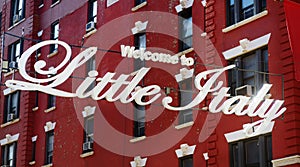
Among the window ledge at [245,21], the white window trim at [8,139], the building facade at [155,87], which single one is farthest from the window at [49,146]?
the window ledge at [245,21]

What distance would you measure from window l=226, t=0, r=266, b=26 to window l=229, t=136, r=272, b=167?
463 centimetres

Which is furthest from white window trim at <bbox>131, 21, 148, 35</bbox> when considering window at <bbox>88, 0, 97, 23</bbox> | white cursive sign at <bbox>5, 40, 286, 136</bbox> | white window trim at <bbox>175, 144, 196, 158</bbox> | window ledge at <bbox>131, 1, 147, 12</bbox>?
white cursive sign at <bbox>5, 40, 286, 136</bbox>

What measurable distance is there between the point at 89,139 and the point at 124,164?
11.5 feet

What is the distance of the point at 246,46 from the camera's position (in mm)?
24688

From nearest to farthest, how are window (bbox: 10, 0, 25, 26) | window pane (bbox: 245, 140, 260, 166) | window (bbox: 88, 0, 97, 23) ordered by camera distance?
window pane (bbox: 245, 140, 260, 166) → window (bbox: 88, 0, 97, 23) → window (bbox: 10, 0, 25, 26)

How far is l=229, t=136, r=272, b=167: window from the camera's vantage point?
23.4 meters

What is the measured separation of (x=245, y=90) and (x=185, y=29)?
18.5 feet

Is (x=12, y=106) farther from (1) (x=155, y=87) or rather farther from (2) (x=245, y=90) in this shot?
(1) (x=155, y=87)

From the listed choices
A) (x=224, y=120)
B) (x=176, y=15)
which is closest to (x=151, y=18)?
(x=176, y=15)

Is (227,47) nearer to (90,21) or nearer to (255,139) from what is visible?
(255,139)

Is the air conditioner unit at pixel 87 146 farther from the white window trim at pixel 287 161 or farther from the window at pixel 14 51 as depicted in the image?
the white window trim at pixel 287 161

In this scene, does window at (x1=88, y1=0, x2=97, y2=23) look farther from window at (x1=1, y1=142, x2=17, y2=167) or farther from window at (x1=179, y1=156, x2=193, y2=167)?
window at (x1=179, y1=156, x2=193, y2=167)

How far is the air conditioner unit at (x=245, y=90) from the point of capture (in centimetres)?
2364

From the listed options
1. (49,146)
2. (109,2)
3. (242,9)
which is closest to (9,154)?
(49,146)
